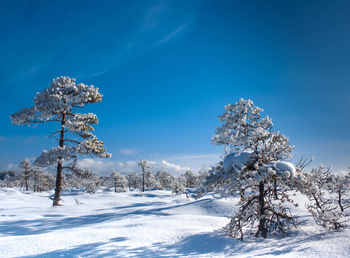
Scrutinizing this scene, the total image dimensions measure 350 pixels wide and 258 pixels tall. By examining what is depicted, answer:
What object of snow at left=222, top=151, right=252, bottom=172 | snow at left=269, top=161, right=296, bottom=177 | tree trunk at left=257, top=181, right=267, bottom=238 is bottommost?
tree trunk at left=257, top=181, right=267, bottom=238

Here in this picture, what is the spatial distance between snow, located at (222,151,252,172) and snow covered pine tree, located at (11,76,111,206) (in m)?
10.4

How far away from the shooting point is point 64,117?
598 inches

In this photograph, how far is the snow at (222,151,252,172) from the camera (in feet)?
21.4

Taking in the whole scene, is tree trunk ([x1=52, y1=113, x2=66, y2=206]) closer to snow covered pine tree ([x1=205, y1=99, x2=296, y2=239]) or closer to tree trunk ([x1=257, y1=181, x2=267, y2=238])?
snow covered pine tree ([x1=205, y1=99, x2=296, y2=239])

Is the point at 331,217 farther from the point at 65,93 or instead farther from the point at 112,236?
the point at 65,93

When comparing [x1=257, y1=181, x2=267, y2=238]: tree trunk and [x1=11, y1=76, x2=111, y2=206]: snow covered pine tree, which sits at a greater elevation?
[x1=11, y1=76, x2=111, y2=206]: snow covered pine tree

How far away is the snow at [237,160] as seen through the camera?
21.4 feet

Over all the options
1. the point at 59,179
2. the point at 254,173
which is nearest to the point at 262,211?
the point at 254,173

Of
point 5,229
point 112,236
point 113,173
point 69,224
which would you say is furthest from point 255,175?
point 113,173

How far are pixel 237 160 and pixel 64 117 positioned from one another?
42.1 feet

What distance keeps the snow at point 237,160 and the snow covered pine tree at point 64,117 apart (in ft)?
34.2

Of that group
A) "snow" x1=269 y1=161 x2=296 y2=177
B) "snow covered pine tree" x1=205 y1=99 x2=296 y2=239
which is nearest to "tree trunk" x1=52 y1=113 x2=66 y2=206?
"snow covered pine tree" x1=205 y1=99 x2=296 y2=239

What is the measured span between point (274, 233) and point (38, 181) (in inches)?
2694

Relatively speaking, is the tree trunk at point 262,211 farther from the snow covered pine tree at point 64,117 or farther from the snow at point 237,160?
the snow covered pine tree at point 64,117
